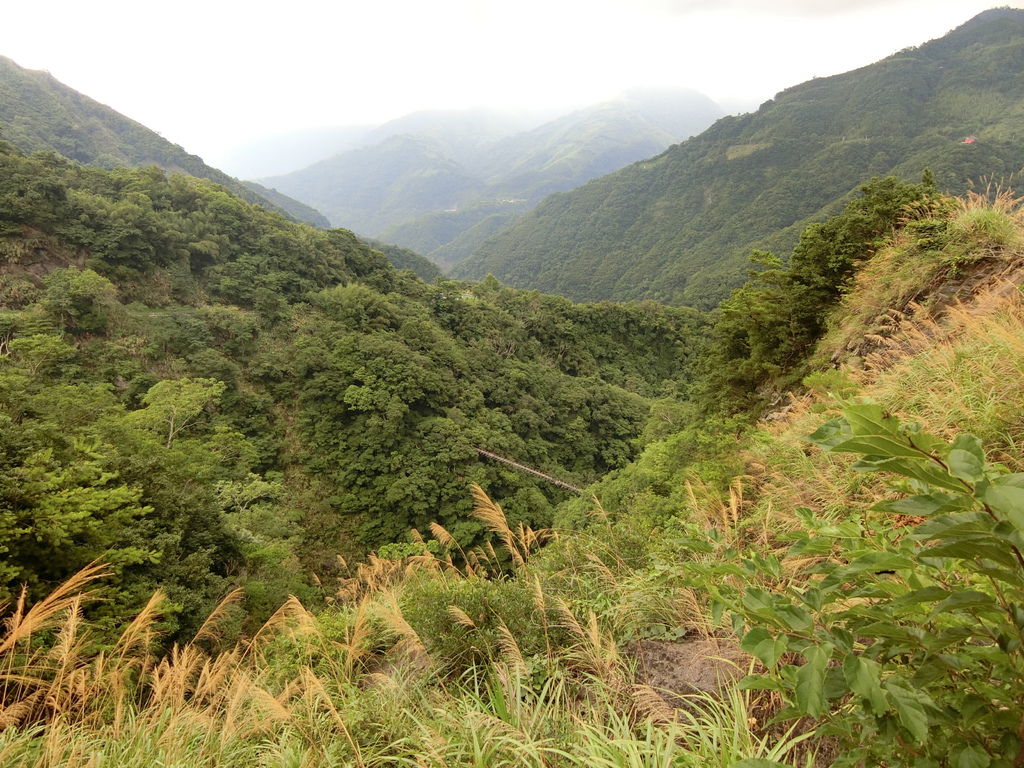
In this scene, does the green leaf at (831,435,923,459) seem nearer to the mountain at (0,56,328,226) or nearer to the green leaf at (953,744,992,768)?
the green leaf at (953,744,992,768)

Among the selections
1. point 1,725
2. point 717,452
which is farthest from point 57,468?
point 717,452

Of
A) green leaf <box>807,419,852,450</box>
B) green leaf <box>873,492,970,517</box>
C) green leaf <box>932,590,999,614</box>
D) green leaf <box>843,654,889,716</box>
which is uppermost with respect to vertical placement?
green leaf <box>807,419,852,450</box>

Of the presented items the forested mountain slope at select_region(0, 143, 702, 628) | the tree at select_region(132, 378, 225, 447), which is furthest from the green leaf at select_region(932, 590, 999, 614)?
the tree at select_region(132, 378, 225, 447)

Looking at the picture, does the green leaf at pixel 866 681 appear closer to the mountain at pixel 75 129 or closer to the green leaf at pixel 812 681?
the green leaf at pixel 812 681

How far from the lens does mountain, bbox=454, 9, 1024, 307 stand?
258 feet

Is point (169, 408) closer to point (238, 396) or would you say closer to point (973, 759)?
point (238, 396)

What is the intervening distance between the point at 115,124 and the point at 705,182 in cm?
11603

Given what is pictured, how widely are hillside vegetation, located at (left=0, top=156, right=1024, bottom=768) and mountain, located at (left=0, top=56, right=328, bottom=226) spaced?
68187 millimetres

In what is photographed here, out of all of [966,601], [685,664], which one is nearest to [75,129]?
[685,664]

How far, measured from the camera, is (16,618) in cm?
235

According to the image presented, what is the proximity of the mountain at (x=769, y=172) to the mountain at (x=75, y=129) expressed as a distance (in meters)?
62.2

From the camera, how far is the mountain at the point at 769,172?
258 feet

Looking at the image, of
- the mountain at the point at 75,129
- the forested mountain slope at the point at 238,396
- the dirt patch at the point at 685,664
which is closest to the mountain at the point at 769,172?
the forested mountain slope at the point at 238,396

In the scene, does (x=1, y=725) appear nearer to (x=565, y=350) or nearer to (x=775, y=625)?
(x=775, y=625)
